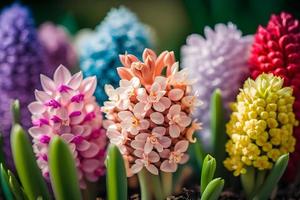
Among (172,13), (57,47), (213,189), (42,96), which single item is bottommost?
(213,189)

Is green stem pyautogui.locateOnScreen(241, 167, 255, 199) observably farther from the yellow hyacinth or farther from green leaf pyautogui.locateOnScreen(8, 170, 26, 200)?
green leaf pyautogui.locateOnScreen(8, 170, 26, 200)

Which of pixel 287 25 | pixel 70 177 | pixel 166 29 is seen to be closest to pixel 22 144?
pixel 70 177

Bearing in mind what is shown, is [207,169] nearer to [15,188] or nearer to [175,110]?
[175,110]

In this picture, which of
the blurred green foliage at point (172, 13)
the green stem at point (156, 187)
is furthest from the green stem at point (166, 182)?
the blurred green foliage at point (172, 13)

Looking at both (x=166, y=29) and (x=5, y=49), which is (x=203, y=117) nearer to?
(x=5, y=49)

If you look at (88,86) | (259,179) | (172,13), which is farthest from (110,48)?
(172,13)
